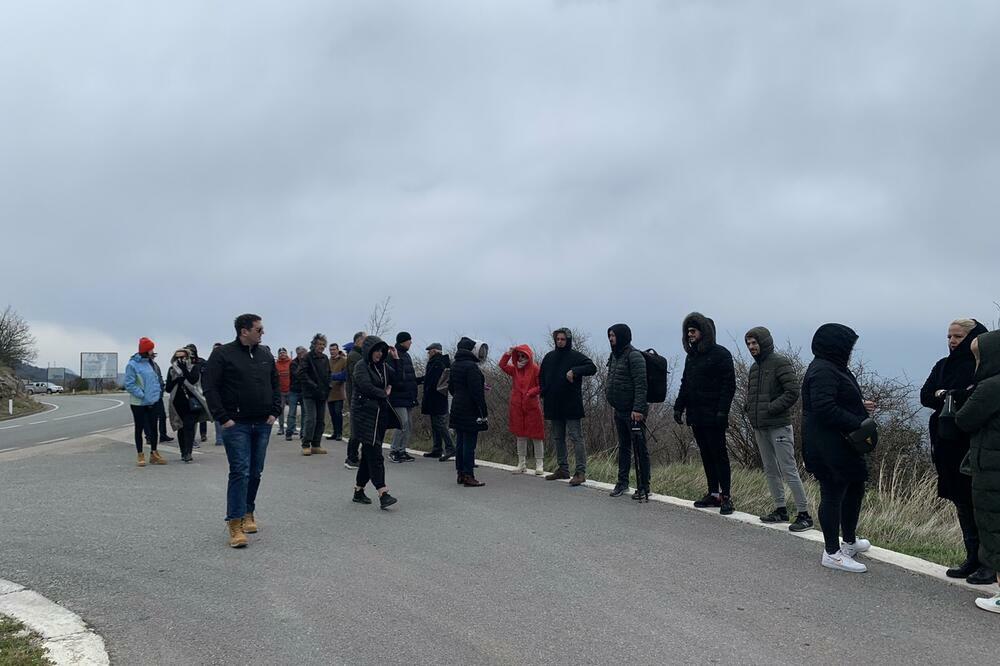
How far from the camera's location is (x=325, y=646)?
4207mm

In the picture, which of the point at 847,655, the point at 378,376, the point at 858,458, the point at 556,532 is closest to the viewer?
the point at 847,655

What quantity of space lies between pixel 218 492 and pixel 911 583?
A: 7.58m

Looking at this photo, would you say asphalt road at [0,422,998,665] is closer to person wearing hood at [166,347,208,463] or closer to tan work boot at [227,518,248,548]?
tan work boot at [227,518,248,548]

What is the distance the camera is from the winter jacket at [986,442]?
16.1ft

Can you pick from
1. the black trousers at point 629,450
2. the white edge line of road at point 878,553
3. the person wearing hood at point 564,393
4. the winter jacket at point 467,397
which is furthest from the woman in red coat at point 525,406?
the black trousers at point 629,450

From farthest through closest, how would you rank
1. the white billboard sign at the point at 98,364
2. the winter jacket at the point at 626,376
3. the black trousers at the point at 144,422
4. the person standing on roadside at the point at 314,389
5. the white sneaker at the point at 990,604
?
1. the white billboard sign at the point at 98,364
2. the person standing on roadside at the point at 314,389
3. the black trousers at the point at 144,422
4. the winter jacket at the point at 626,376
5. the white sneaker at the point at 990,604

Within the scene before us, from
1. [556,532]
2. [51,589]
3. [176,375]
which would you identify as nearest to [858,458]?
[556,532]

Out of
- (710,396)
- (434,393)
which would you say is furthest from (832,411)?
(434,393)

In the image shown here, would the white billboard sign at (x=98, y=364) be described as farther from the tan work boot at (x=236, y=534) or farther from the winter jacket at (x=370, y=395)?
the tan work boot at (x=236, y=534)

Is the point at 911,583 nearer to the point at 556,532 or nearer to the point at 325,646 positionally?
the point at 556,532

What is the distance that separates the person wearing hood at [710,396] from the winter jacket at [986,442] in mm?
2981

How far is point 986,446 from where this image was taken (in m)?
4.98

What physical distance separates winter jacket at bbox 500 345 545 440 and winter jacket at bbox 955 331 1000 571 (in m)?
6.20

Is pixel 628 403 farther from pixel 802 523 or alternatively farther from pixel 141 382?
pixel 141 382
